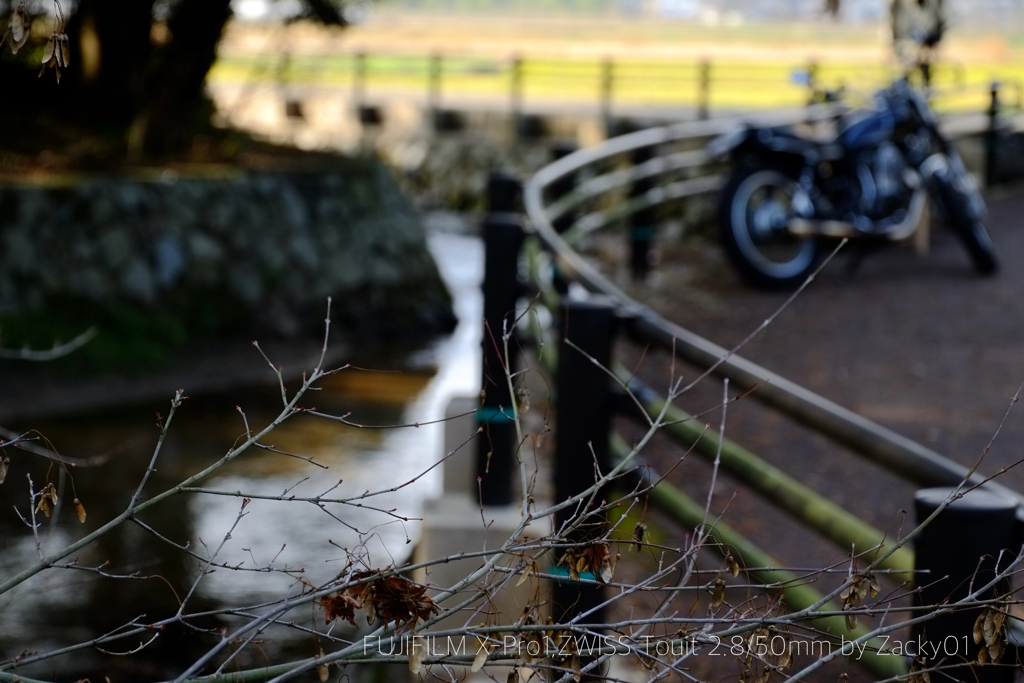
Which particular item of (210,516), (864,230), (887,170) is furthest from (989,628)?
(887,170)

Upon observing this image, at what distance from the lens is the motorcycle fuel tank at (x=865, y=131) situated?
845cm

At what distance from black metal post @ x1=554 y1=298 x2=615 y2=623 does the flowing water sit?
0.41m

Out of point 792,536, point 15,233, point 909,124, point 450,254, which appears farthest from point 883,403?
point 450,254

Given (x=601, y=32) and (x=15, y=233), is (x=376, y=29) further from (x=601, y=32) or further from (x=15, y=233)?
(x=15, y=233)

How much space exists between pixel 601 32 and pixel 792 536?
37.1 meters

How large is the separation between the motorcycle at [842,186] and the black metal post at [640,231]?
0.66 metres

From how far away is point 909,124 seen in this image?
8.65 metres

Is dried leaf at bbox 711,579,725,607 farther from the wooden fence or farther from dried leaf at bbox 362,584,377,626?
dried leaf at bbox 362,584,377,626

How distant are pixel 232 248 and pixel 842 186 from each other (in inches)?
180

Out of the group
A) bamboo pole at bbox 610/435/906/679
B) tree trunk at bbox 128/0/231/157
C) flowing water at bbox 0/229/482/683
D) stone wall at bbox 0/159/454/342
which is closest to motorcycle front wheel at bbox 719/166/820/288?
flowing water at bbox 0/229/482/683

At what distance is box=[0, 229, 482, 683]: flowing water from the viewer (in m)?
4.24

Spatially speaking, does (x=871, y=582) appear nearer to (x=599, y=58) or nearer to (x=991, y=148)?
(x=991, y=148)

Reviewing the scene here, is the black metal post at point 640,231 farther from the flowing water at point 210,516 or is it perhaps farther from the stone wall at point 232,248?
the stone wall at point 232,248

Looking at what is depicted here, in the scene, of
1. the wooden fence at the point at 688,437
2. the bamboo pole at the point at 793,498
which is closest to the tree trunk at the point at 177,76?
the wooden fence at the point at 688,437
